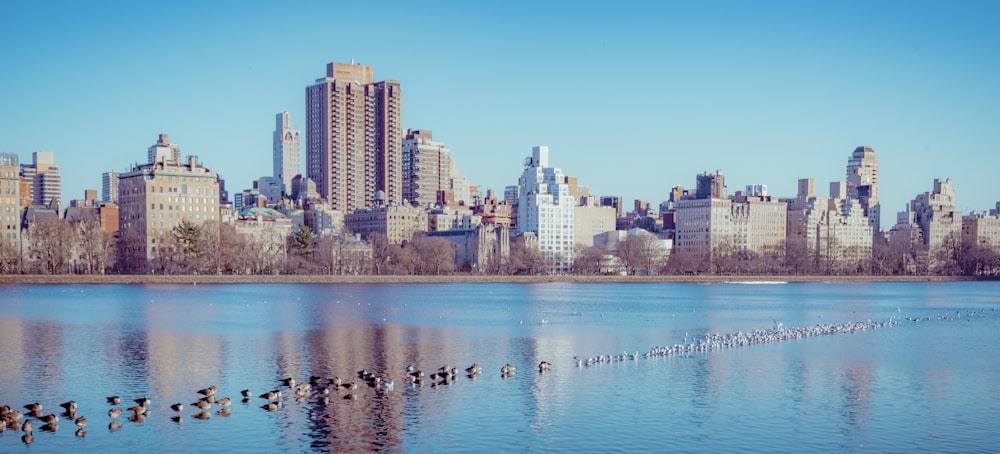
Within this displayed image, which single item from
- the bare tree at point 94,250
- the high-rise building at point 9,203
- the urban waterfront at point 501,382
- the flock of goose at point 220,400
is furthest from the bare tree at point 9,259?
the flock of goose at point 220,400

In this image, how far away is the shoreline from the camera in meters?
137

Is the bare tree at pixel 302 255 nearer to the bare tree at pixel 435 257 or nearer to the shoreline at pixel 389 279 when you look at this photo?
the shoreline at pixel 389 279

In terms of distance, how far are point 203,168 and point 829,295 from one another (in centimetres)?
11128

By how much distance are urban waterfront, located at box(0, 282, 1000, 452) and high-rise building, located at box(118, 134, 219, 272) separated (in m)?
93.0

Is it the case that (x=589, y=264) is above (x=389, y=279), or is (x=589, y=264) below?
above

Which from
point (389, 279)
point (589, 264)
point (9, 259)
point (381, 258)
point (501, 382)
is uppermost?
point (9, 259)

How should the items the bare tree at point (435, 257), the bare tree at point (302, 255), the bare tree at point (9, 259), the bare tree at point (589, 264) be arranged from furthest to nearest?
the bare tree at point (589, 264) < the bare tree at point (435, 257) < the bare tree at point (302, 255) < the bare tree at point (9, 259)

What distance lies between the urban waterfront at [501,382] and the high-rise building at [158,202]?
93008mm

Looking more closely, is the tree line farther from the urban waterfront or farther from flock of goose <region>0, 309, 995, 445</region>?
flock of goose <region>0, 309, 995, 445</region>

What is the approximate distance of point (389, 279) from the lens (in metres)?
162

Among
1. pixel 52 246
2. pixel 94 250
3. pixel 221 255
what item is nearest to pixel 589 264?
pixel 221 255

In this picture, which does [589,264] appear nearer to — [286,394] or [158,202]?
[158,202]

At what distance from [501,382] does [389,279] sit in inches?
4744

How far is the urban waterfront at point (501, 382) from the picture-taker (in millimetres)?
32594
